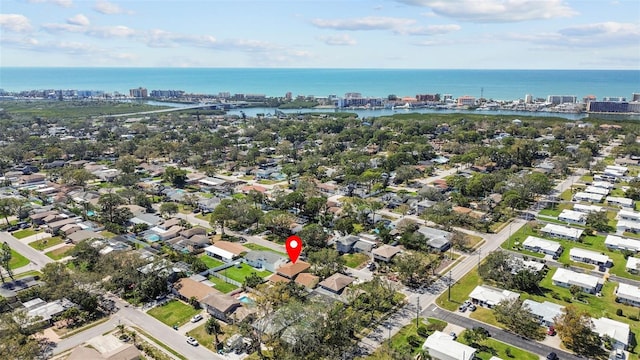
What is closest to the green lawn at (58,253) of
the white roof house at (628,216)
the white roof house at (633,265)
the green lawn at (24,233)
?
the green lawn at (24,233)

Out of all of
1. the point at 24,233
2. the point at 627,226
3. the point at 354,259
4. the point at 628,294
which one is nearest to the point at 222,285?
the point at 354,259

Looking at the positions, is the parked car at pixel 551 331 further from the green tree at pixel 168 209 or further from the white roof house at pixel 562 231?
the green tree at pixel 168 209

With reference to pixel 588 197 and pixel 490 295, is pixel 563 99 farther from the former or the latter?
pixel 490 295

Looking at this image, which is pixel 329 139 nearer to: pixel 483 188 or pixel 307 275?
pixel 483 188

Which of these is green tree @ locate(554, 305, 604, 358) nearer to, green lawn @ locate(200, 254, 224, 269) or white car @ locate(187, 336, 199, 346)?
white car @ locate(187, 336, 199, 346)

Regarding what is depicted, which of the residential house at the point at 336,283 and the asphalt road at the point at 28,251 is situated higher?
the residential house at the point at 336,283

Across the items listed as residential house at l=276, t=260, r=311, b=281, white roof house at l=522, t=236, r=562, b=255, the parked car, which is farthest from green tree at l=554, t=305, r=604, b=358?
residential house at l=276, t=260, r=311, b=281

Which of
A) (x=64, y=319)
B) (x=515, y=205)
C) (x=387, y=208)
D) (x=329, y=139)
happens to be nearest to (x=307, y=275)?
(x=64, y=319)
